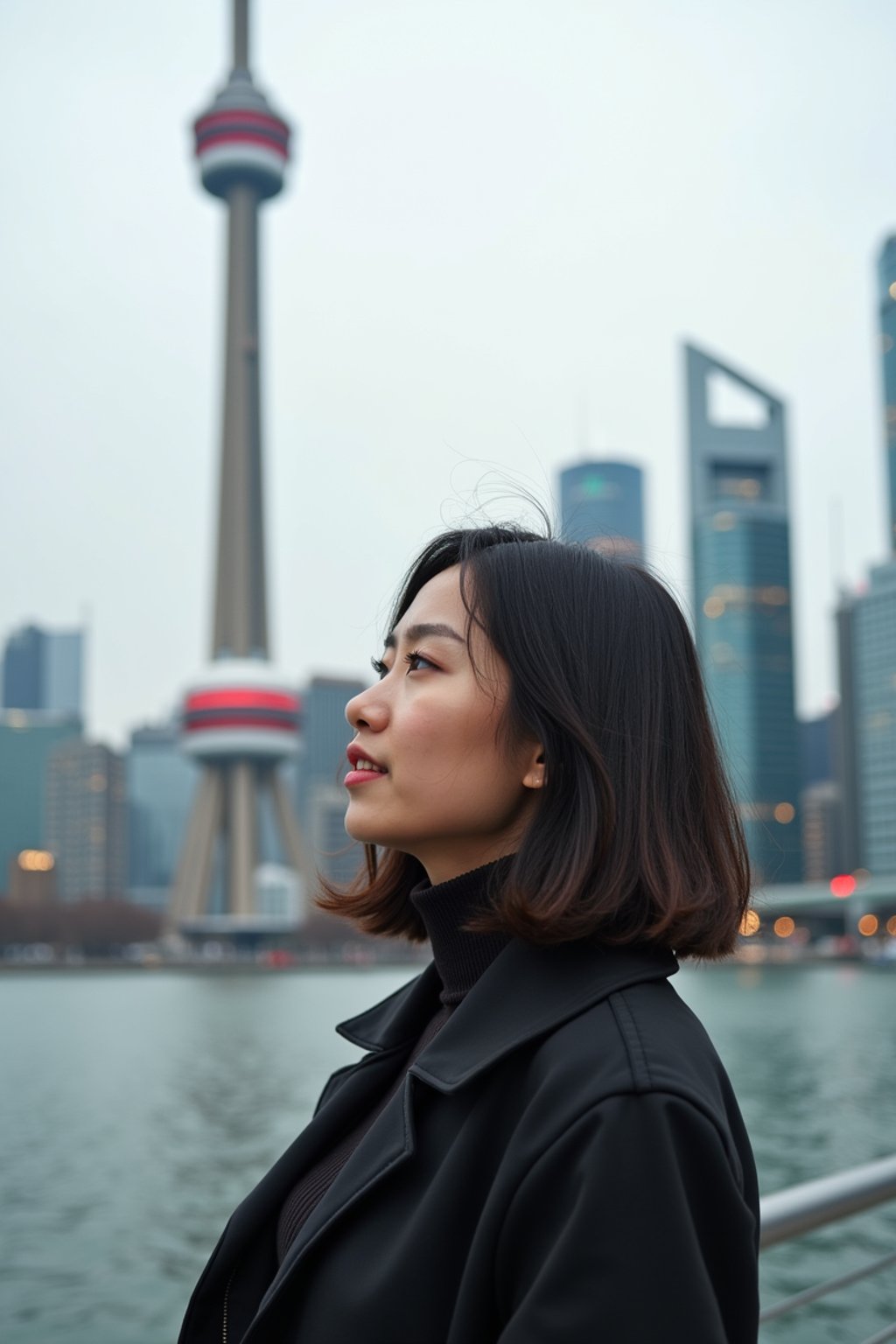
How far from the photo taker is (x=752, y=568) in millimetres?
98562

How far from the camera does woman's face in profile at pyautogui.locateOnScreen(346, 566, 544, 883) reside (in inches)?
50.9

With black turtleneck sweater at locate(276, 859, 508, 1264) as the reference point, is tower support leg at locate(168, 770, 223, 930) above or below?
below

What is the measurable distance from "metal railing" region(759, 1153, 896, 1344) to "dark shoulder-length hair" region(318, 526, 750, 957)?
2.05 ft

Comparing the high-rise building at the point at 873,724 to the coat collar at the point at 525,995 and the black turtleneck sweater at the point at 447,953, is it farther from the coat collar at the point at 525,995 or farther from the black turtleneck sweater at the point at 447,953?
the coat collar at the point at 525,995

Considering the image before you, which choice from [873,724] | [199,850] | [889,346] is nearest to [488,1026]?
[199,850]

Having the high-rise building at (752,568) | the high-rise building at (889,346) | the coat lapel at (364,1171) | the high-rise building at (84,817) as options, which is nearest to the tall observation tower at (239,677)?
the high-rise building at (752,568)

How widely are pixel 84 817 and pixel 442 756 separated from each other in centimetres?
11397

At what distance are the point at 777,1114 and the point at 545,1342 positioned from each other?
1549cm

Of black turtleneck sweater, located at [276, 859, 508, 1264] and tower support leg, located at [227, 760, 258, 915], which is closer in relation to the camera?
black turtleneck sweater, located at [276, 859, 508, 1264]

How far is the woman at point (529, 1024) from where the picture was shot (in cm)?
97

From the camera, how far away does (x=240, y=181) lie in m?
72.2

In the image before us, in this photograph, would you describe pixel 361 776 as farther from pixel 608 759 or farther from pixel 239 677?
pixel 239 677

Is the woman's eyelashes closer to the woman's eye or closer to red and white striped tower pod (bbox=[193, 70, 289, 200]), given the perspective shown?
the woman's eye

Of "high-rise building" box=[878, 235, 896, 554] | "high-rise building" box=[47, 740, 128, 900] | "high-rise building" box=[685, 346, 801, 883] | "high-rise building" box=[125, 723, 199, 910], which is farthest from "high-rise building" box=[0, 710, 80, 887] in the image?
"high-rise building" box=[878, 235, 896, 554]
